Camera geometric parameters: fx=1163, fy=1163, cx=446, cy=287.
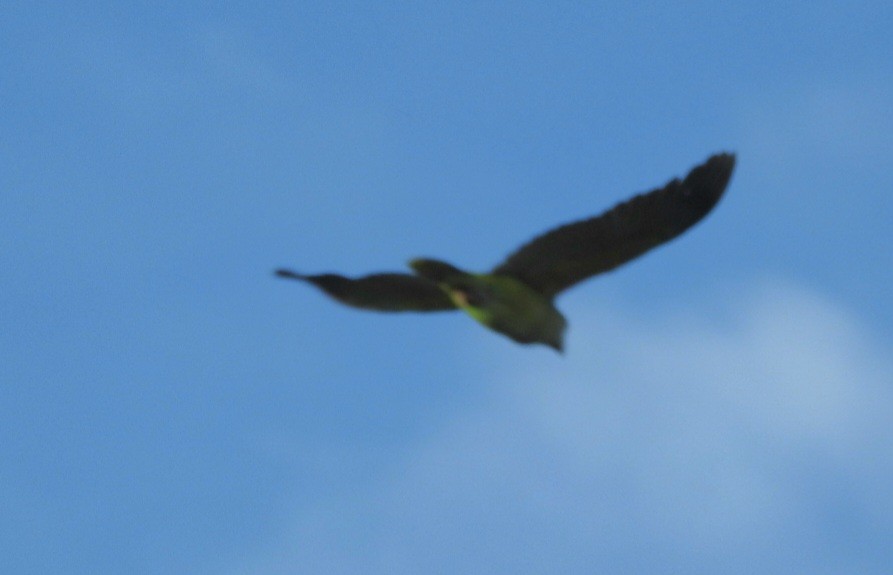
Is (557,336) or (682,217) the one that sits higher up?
(682,217)

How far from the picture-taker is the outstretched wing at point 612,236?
12.2 m

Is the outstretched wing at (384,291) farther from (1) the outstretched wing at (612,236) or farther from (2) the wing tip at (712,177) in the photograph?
(2) the wing tip at (712,177)

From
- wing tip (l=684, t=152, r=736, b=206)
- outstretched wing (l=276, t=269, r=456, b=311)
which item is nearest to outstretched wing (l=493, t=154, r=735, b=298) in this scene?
wing tip (l=684, t=152, r=736, b=206)

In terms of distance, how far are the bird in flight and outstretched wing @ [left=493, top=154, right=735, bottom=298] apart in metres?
0.01

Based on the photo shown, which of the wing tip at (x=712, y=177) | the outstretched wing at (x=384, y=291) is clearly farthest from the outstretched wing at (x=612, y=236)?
the outstretched wing at (x=384, y=291)

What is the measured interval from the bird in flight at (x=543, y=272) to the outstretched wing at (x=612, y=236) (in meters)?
0.01

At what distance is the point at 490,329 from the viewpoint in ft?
39.4

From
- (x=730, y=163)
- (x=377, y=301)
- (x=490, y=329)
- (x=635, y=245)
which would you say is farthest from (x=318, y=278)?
(x=730, y=163)

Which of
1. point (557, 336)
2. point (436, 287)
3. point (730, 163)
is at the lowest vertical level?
point (557, 336)

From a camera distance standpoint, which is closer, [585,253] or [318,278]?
[585,253]

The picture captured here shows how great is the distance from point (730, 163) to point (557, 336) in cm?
320

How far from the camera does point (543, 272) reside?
40.4 ft

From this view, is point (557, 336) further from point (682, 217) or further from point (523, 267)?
point (682, 217)

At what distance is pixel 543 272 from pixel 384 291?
1.86m
